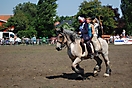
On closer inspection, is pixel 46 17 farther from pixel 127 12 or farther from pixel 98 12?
pixel 127 12

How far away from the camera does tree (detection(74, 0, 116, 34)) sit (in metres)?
80.0

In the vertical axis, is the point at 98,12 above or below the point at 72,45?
above

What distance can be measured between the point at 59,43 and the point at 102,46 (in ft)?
6.92

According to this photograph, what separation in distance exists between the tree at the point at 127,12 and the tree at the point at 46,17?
64.7 feet

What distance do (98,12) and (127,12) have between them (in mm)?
10498

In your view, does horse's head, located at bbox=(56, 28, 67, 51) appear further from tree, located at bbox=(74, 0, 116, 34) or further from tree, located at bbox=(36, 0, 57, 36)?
tree, located at bbox=(36, 0, 57, 36)

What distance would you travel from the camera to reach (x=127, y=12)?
86.6 meters

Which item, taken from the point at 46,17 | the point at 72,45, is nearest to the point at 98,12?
the point at 46,17

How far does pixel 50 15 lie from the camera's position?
82250 mm

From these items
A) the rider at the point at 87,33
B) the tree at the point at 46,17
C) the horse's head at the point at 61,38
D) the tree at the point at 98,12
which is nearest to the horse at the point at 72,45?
the horse's head at the point at 61,38

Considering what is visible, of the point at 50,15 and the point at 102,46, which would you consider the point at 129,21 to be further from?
the point at 102,46

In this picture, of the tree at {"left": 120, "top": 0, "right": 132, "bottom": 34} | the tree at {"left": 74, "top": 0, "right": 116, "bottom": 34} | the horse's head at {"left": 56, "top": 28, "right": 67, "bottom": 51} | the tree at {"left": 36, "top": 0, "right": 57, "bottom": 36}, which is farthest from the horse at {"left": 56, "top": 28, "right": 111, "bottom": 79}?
the tree at {"left": 120, "top": 0, "right": 132, "bottom": 34}

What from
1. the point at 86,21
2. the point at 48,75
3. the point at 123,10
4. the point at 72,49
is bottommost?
the point at 48,75

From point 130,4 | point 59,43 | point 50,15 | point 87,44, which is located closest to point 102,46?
point 87,44
